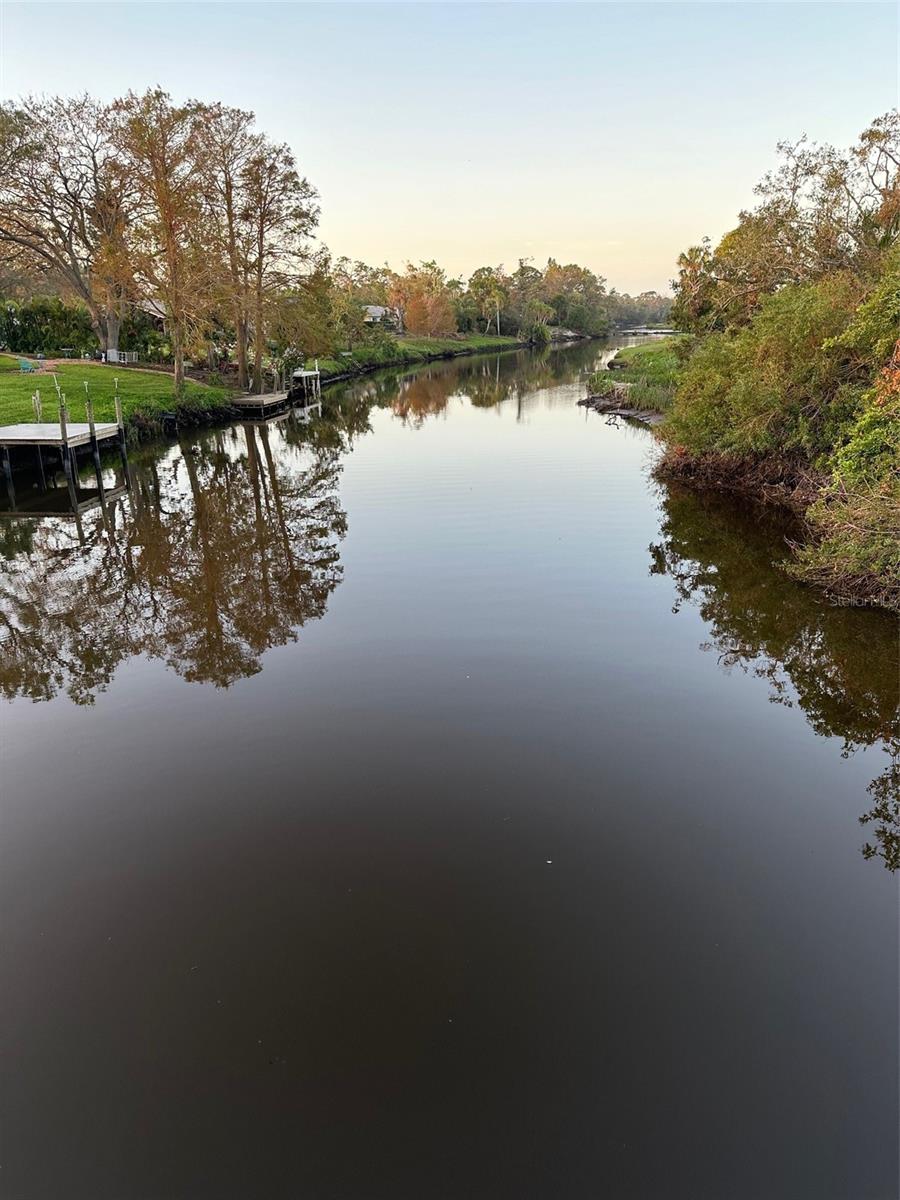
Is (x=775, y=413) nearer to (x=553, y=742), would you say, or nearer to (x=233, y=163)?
(x=553, y=742)

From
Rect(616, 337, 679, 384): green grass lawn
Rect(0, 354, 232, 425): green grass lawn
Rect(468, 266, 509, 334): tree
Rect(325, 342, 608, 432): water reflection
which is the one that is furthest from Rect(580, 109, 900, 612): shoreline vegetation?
Rect(468, 266, 509, 334): tree

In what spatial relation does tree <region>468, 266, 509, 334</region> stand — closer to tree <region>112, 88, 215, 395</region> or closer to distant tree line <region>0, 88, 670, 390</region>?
distant tree line <region>0, 88, 670, 390</region>

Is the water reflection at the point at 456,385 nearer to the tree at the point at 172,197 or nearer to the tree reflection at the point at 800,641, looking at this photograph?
the tree at the point at 172,197

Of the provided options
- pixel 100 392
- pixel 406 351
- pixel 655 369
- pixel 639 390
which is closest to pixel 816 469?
pixel 639 390

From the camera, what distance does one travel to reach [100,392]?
29297 millimetres

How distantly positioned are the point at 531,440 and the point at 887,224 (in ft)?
41.1

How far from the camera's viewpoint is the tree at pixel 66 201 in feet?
110

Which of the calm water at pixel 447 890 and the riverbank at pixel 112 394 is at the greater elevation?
the riverbank at pixel 112 394

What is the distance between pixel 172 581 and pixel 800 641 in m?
10.1

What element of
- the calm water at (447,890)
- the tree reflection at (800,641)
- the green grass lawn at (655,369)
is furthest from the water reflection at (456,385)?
the calm water at (447,890)

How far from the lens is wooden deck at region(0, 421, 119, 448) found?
19156 mm

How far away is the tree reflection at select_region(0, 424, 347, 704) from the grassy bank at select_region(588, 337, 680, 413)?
15.8 m

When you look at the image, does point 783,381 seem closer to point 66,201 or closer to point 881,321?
point 881,321

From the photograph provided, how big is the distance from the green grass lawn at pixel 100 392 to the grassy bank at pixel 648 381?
1939 centimetres
